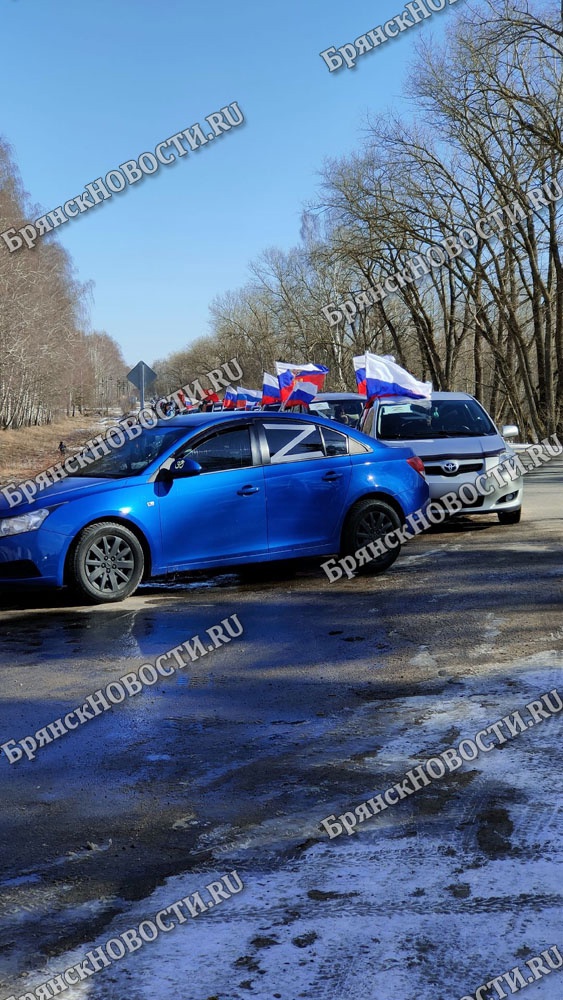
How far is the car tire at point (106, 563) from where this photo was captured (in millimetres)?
7902

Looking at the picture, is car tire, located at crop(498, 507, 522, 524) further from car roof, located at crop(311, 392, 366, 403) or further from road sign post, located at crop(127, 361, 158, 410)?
road sign post, located at crop(127, 361, 158, 410)

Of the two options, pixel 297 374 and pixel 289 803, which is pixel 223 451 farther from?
pixel 297 374

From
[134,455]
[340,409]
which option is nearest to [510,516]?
[134,455]

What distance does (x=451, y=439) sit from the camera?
12008 millimetres

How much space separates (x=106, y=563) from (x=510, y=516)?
5965 mm

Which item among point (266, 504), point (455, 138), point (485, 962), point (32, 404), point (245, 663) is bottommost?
point (485, 962)

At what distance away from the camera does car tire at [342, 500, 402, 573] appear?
911 cm

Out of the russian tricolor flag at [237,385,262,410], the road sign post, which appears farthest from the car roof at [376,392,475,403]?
the russian tricolor flag at [237,385,262,410]

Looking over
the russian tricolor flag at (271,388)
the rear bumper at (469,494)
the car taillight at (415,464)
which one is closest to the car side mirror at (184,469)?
the car taillight at (415,464)

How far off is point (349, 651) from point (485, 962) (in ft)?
11.9

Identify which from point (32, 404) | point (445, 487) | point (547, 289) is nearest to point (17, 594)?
point (445, 487)

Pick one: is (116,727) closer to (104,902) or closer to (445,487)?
(104,902)

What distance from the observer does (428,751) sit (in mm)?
4434

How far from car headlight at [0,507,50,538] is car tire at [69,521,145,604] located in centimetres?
35
